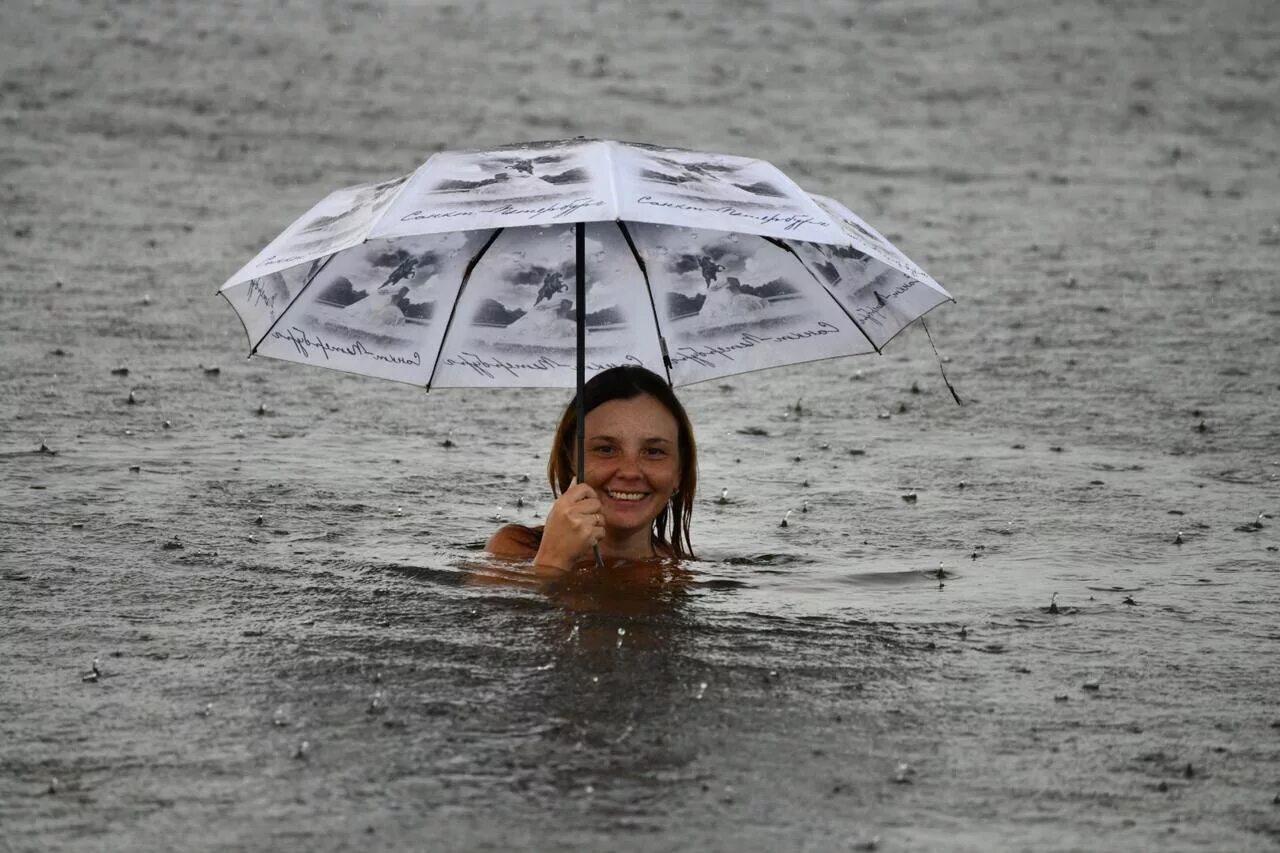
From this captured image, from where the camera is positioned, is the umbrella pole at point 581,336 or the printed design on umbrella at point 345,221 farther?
the umbrella pole at point 581,336

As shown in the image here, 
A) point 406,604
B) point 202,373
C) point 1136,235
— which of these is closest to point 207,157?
point 202,373

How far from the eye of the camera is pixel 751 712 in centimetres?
514

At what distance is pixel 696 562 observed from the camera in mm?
6984

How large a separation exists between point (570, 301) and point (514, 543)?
942 mm

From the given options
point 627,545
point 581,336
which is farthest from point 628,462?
point 581,336

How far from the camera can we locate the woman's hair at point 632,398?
251 inches

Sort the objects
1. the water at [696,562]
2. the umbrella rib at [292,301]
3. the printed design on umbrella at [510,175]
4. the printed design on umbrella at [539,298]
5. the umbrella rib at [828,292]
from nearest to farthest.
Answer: the water at [696,562]
the printed design on umbrella at [510,175]
the umbrella rib at [292,301]
the umbrella rib at [828,292]
the printed design on umbrella at [539,298]

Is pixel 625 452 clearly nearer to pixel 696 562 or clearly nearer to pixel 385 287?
pixel 696 562

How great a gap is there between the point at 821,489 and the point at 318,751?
3891mm

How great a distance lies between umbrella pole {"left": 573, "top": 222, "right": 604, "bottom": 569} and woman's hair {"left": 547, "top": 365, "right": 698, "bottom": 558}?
2.2 inches

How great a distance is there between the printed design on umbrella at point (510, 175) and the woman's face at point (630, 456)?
3.61ft

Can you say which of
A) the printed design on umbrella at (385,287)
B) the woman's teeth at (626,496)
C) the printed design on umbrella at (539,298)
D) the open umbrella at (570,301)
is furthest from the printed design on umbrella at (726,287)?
the printed design on umbrella at (385,287)

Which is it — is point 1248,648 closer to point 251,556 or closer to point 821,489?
point 821,489

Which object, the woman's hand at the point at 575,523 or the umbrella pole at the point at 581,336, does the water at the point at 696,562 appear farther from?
the umbrella pole at the point at 581,336
